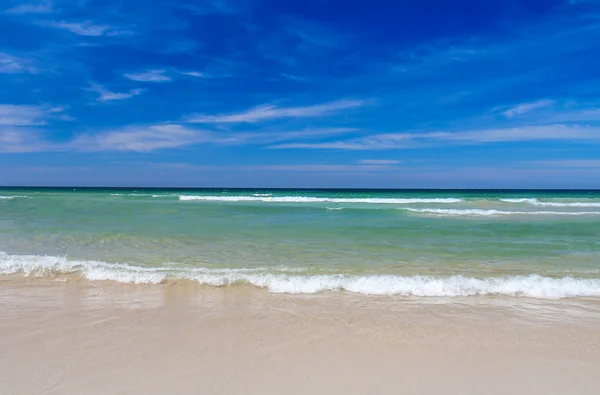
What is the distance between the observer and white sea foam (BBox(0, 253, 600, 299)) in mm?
5281

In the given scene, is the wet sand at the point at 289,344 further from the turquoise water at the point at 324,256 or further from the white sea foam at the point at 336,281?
the turquoise water at the point at 324,256

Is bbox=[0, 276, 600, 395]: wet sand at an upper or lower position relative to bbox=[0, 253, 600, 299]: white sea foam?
lower

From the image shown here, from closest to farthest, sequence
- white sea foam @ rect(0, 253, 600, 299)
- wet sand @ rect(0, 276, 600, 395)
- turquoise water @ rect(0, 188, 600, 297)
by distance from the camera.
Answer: wet sand @ rect(0, 276, 600, 395), white sea foam @ rect(0, 253, 600, 299), turquoise water @ rect(0, 188, 600, 297)

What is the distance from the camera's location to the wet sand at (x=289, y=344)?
290 centimetres

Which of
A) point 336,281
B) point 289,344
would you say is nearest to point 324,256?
point 336,281

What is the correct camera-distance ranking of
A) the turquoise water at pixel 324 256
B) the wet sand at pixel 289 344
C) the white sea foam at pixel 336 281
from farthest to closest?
the turquoise water at pixel 324 256 < the white sea foam at pixel 336 281 < the wet sand at pixel 289 344

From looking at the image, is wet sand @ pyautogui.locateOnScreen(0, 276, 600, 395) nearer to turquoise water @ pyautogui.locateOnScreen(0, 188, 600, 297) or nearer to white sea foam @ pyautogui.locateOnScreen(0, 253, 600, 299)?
white sea foam @ pyautogui.locateOnScreen(0, 253, 600, 299)

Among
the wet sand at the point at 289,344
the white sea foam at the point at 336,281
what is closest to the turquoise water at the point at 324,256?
the white sea foam at the point at 336,281

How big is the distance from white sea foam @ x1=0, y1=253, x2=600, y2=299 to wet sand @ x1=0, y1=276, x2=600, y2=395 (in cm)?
31

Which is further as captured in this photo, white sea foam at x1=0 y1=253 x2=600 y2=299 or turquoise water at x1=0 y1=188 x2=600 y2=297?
turquoise water at x1=0 y1=188 x2=600 y2=297

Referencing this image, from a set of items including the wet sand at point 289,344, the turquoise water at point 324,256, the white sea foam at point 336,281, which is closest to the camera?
the wet sand at point 289,344

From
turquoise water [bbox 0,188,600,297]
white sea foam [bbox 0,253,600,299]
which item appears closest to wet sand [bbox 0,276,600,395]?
white sea foam [bbox 0,253,600,299]

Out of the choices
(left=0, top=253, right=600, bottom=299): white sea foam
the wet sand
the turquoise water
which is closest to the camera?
the wet sand

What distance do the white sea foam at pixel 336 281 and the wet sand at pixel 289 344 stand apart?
307 mm
